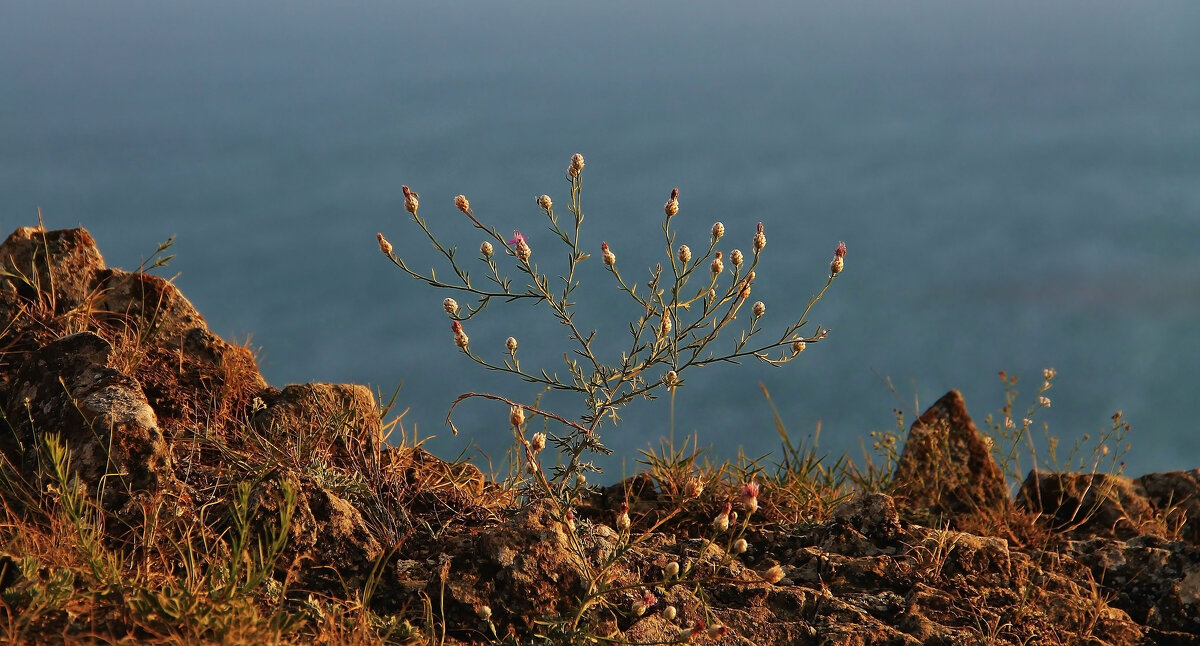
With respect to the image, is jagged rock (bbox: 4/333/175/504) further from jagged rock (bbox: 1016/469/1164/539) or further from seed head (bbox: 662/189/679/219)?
jagged rock (bbox: 1016/469/1164/539)

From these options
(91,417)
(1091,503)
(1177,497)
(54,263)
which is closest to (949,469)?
(1091,503)

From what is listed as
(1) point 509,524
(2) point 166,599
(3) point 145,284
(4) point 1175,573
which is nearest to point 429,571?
(1) point 509,524

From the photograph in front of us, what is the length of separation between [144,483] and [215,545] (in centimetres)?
51

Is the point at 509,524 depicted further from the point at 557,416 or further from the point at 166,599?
the point at 166,599

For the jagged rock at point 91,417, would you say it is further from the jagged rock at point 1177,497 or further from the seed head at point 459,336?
the jagged rock at point 1177,497

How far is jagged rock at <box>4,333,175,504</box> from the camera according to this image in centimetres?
400

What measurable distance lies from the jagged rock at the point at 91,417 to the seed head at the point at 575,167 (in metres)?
1.97

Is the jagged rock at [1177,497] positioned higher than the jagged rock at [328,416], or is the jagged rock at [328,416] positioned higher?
the jagged rock at [1177,497]

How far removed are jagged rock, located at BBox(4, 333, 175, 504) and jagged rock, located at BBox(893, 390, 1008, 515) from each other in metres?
4.07

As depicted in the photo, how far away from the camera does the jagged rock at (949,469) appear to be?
6098mm

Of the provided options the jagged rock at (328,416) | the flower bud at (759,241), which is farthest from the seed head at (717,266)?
the jagged rock at (328,416)

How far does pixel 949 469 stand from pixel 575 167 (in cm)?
336

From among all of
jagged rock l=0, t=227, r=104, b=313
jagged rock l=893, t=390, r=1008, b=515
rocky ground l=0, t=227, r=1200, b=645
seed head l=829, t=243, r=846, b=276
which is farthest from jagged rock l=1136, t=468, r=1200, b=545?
jagged rock l=0, t=227, r=104, b=313

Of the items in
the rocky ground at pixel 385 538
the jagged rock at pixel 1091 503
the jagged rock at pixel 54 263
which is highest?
the jagged rock at pixel 54 263
